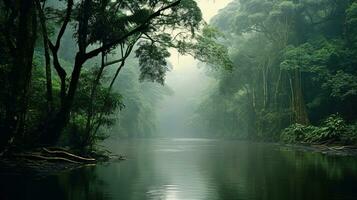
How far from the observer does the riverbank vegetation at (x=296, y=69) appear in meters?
39.9

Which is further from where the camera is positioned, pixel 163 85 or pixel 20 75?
pixel 163 85

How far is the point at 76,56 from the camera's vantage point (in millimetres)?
22359

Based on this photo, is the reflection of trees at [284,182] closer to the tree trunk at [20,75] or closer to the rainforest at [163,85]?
the rainforest at [163,85]

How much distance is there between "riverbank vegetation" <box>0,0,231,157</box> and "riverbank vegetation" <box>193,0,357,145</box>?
10.9 meters

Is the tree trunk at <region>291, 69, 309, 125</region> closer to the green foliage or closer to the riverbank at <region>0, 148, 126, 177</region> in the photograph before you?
the green foliage

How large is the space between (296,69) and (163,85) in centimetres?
1932

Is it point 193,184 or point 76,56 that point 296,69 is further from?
point 193,184

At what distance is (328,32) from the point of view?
48031 mm

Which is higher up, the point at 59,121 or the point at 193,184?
the point at 59,121

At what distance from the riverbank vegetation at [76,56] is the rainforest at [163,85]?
66 millimetres

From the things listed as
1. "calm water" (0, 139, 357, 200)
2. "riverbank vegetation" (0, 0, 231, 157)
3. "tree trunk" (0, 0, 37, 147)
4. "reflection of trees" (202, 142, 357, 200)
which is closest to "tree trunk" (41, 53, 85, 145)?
"riverbank vegetation" (0, 0, 231, 157)

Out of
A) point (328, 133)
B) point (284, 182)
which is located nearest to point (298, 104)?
point (328, 133)

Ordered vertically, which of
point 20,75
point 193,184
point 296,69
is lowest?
point 193,184

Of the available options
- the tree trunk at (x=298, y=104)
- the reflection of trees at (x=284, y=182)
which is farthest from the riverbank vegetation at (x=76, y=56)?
the tree trunk at (x=298, y=104)
